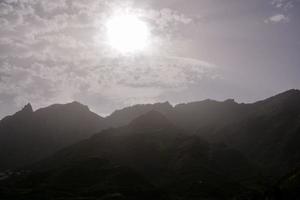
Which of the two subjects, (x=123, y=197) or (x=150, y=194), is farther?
(x=150, y=194)

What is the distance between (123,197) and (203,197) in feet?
121

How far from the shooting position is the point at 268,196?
4887 inches

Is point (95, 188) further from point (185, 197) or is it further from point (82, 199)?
point (185, 197)

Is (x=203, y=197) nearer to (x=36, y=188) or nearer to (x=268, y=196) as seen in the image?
(x=268, y=196)

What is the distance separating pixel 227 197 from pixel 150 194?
33767mm

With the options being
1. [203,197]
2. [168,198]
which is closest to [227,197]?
[203,197]

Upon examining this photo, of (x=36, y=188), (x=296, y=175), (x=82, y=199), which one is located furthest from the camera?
(x=36, y=188)

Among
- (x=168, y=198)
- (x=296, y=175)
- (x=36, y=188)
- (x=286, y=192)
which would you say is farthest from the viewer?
(x=36, y=188)

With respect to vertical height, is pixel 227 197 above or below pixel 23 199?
below

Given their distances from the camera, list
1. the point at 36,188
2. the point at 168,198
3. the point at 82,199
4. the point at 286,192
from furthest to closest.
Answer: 1. the point at 36,188
2. the point at 168,198
3. the point at 82,199
4. the point at 286,192

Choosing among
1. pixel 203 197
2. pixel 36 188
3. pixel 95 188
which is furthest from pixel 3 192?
pixel 203 197

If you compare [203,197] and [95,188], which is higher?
[95,188]

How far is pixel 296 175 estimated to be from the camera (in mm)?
136250

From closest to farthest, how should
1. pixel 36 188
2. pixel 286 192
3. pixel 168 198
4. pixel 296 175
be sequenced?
pixel 286 192 < pixel 296 175 < pixel 168 198 < pixel 36 188
